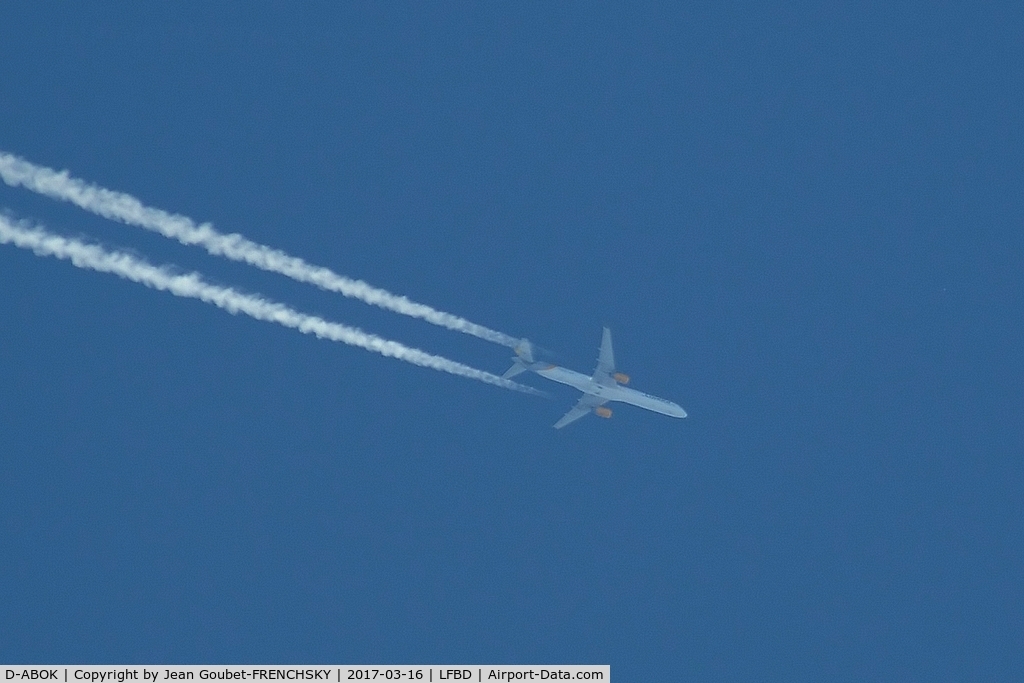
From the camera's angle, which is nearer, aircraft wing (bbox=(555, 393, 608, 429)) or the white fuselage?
the white fuselage

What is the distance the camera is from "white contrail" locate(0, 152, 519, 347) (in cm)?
5084

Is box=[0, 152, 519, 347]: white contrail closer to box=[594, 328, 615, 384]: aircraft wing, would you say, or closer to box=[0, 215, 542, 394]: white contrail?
box=[0, 215, 542, 394]: white contrail

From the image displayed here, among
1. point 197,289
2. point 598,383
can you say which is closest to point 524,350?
point 598,383

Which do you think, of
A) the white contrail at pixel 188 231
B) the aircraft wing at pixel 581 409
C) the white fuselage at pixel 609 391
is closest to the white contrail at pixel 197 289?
the white contrail at pixel 188 231

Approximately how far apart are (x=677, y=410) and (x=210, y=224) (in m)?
17.9

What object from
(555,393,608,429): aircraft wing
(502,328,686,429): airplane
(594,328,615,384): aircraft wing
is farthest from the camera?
(555,393,608,429): aircraft wing

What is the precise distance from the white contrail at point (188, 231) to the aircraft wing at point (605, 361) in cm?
554

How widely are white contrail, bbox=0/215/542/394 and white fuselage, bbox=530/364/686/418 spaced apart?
280cm

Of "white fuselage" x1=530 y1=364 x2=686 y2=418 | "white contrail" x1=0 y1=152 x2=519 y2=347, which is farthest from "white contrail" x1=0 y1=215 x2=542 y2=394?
"white fuselage" x1=530 y1=364 x2=686 y2=418

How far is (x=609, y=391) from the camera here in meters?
61.6

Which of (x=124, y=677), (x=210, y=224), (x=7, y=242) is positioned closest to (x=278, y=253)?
(x=210, y=224)

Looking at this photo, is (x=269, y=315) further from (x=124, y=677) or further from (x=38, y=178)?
(x=124, y=677)

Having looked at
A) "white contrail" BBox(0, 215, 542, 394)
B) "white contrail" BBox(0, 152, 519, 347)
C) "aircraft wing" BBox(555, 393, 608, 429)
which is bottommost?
"white contrail" BBox(0, 215, 542, 394)

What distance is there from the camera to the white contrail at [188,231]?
50.8m
